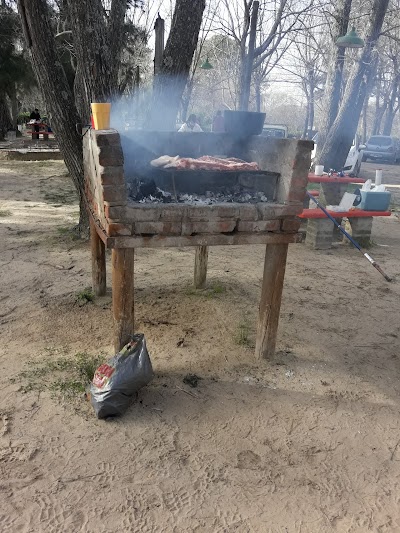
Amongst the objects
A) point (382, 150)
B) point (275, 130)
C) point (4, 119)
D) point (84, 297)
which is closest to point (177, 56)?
point (84, 297)

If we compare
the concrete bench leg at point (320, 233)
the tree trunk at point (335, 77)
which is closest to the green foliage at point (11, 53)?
the tree trunk at point (335, 77)

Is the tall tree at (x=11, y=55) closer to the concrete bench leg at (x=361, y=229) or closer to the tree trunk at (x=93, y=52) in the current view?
the tree trunk at (x=93, y=52)

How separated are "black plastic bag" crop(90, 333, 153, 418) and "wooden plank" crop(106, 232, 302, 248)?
0.66 meters

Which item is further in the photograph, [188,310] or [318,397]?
[188,310]

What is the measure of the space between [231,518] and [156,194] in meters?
1.98

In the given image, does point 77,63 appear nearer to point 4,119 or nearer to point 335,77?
point 335,77

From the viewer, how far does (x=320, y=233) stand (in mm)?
6301

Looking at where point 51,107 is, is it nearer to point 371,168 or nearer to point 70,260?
point 70,260

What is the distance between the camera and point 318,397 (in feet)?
9.91

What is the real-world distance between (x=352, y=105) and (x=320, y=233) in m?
4.85

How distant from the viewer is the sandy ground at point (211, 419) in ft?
7.03

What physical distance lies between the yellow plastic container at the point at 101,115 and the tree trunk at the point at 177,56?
2975 millimetres

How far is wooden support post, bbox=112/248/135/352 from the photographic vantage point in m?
2.87

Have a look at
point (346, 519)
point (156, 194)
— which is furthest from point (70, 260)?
point (346, 519)
